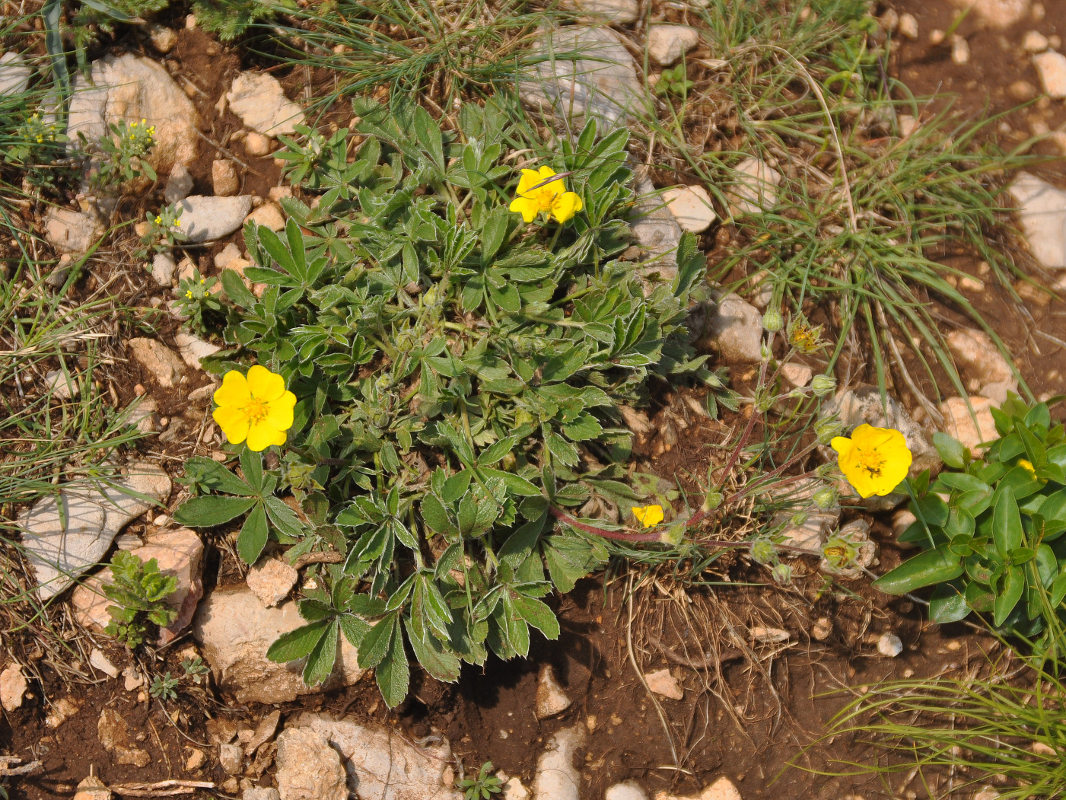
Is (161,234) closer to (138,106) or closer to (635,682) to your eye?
(138,106)

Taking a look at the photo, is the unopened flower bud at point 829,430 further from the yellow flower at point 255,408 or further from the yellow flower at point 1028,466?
the yellow flower at point 255,408

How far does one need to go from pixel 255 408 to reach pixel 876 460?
208 cm

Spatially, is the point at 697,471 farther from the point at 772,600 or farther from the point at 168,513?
the point at 168,513

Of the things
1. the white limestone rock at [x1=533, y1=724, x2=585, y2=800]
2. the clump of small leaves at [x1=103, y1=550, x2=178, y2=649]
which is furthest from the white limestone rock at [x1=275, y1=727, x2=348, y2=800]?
the white limestone rock at [x1=533, y1=724, x2=585, y2=800]

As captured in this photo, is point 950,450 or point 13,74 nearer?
point 13,74

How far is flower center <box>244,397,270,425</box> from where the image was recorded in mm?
2521

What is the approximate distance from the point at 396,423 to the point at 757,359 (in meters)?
1.58

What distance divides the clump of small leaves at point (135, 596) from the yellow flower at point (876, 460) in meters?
2.32

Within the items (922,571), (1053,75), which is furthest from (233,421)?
(1053,75)

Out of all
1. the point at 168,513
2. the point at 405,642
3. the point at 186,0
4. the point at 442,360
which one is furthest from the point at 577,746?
the point at 186,0

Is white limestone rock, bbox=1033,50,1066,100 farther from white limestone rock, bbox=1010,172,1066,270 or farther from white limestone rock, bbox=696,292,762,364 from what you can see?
white limestone rock, bbox=696,292,762,364

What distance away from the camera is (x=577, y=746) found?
9.83 ft

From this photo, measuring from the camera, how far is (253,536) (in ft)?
8.76

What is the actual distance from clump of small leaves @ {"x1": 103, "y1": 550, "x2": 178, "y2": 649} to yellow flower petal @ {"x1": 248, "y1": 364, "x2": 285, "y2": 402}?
0.68m
